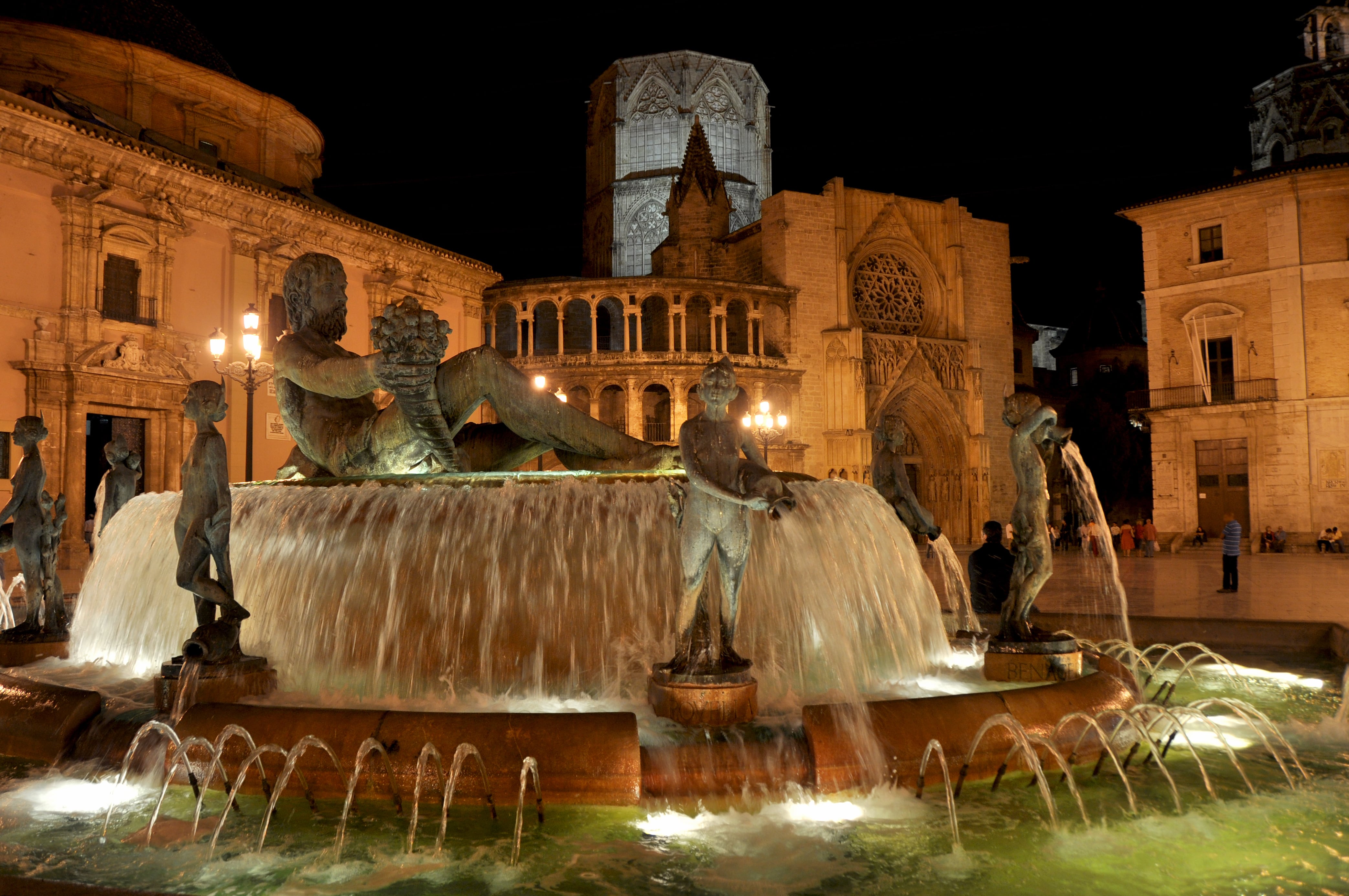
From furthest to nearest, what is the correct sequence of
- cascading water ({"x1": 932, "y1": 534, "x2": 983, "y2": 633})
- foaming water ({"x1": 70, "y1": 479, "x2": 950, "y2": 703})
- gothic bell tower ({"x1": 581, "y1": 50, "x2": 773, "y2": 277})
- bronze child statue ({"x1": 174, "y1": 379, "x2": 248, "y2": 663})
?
gothic bell tower ({"x1": 581, "y1": 50, "x2": 773, "y2": 277}) < cascading water ({"x1": 932, "y1": 534, "x2": 983, "y2": 633}) < foaming water ({"x1": 70, "y1": 479, "x2": 950, "y2": 703}) < bronze child statue ({"x1": 174, "y1": 379, "x2": 248, "y2": 663})

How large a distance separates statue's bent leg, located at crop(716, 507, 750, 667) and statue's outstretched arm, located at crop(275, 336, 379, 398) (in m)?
2.26

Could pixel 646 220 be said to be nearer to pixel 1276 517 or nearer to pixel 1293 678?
pixel 1276 517

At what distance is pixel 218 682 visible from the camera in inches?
160

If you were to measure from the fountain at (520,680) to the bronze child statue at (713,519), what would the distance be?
0.01m

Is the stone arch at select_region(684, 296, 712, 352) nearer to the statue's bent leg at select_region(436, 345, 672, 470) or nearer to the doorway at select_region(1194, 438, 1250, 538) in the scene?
the doorway at select_region(1194, 438, 1250, 538)

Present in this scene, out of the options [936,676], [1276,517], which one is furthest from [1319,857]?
[1276,517]

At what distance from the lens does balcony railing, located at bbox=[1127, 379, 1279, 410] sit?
89.0 ft

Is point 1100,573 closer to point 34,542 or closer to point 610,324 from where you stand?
point 34,542

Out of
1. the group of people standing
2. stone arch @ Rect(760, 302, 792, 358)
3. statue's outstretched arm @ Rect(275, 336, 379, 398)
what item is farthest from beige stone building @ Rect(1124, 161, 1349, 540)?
statue's outstretched arm @ Rect(275, 336, 379, 398)

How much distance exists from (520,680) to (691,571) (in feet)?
3.99

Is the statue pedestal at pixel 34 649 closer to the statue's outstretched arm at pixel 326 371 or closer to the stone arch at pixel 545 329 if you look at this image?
the statue's outstretched arm at pixel 326 371

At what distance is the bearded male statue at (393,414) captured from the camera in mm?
5340

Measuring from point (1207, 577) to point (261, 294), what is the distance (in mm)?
21957

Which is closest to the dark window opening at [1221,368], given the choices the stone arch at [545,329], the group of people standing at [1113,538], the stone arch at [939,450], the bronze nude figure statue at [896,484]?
the group of people standing at [1113,538]
